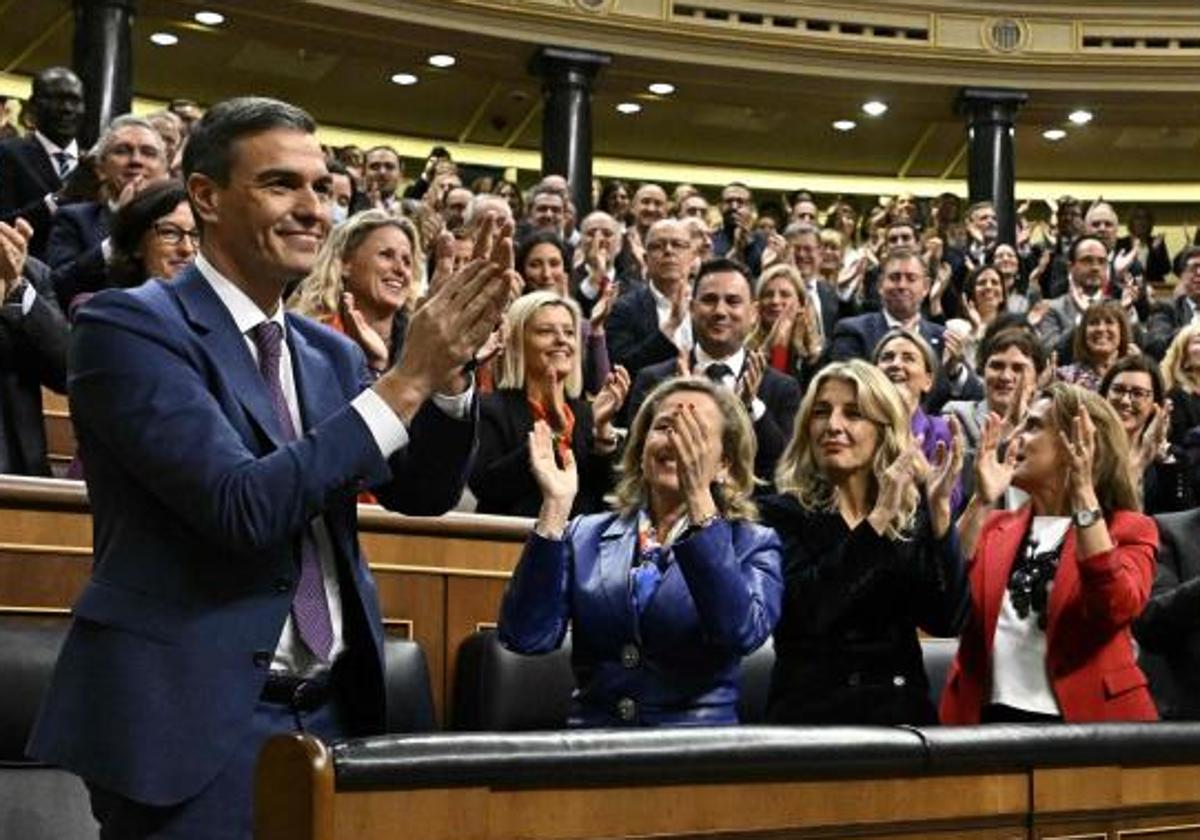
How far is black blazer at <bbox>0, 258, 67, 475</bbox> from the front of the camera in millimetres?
2611

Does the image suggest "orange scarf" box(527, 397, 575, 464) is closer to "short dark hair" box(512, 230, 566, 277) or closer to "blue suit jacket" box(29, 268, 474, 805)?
"short dark hair" box(512, 230, 566, 277)

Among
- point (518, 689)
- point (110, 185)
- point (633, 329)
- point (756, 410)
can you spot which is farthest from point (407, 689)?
point (633, 329)

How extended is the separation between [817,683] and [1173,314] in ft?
12.5

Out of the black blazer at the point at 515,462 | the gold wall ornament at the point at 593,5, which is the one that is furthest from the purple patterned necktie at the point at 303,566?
the gold wall ornament at the point at 593,5

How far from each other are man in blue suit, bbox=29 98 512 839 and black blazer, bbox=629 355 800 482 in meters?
1.99

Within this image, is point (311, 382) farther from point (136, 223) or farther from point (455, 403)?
point (136, 223)

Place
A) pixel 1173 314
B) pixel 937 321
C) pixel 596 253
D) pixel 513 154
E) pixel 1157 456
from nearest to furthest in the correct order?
pixel 1157 456 → pixel 596 253 → pixel 1173 314 → pixel 937 321 → pixel 513 154

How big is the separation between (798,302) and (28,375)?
205 centimetres

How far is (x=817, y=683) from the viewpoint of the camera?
7.20ft

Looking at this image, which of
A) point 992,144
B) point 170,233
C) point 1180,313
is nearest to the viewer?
point 170,233

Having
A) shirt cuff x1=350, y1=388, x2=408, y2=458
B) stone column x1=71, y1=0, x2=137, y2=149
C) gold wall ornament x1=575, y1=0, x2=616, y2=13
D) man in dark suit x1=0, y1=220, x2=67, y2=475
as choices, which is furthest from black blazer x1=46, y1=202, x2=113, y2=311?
gold wall ornament x1=575, y1=0, x2=616, y2=13

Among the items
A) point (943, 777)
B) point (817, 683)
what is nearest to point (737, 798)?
point (943, 777)

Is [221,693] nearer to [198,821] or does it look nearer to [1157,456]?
[198,821]

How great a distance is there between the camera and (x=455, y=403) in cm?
143
